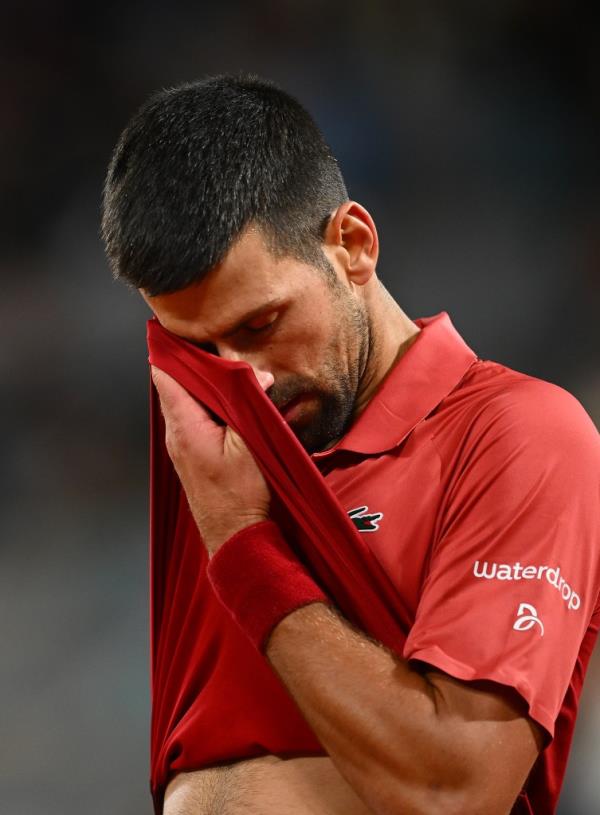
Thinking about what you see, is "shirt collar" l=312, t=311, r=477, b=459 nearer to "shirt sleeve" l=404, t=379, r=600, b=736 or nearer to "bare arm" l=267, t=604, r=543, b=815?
"shirt sleeve" l=404, t=379, r=600, b=736

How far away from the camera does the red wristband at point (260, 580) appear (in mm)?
953

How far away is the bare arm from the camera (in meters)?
0.87

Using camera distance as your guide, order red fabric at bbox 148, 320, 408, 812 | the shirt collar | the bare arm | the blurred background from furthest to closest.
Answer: the blurred background
the shirt collar
red fabric at bbox 148, 320, 408, 812
the bare arm

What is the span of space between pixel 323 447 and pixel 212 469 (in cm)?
16

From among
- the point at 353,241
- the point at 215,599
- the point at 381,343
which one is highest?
the point at 353,241

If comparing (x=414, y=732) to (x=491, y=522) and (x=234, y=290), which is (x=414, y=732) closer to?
(x=491, y=522)

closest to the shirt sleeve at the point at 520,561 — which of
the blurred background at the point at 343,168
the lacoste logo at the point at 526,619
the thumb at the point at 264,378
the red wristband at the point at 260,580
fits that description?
the lacoste logo at the point at 526,619

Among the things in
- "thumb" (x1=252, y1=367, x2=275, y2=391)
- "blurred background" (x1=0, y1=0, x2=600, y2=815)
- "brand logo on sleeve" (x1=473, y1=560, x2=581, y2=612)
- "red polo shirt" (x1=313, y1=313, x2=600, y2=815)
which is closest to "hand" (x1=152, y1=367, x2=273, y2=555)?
"thumb" (x1=252, y1=367, x2=275, y2=391)

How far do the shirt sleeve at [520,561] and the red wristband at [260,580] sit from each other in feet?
0.35

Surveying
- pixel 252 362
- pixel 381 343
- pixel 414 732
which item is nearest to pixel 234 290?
pixel 252 362

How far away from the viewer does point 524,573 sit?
927mm

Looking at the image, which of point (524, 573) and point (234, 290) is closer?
point (524, 573)

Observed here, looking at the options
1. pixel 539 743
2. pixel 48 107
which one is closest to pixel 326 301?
pixel 539 743

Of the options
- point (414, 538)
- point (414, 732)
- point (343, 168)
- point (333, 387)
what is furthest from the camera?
point (343, 168)
